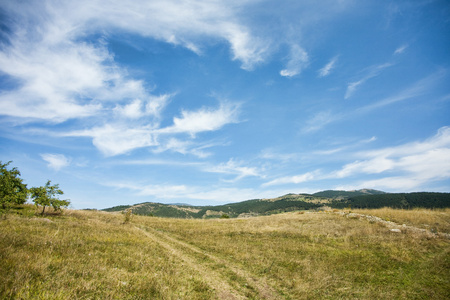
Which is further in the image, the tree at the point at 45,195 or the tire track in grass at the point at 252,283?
the tree at the point at 45,195

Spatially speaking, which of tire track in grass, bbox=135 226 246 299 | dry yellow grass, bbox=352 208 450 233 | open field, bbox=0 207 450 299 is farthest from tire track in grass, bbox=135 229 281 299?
dry yellow grass, bbox=352 208 450 233

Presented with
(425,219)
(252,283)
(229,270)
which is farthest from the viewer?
(425,219)

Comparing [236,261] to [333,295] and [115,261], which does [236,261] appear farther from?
[115,261]

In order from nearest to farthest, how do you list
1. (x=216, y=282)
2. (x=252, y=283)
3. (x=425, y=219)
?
1. (x=216, y=282)
2. (x=252, y=283)
3. (x=425, y=219)

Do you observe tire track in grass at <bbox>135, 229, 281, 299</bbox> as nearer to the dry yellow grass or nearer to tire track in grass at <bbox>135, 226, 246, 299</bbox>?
tire track in grass at <bbox>135, 226, 246, 299</bbox>

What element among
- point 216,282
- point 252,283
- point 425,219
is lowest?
point 252,283

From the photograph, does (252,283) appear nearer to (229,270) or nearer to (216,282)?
(216,282)

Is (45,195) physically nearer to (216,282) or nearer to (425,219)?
(216,282)

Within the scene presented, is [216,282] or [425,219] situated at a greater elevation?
[425,219]

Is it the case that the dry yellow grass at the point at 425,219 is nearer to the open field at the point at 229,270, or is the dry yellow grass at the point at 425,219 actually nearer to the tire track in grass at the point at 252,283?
the open field at the point at 229,270

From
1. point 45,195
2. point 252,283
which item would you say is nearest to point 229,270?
point 252,283

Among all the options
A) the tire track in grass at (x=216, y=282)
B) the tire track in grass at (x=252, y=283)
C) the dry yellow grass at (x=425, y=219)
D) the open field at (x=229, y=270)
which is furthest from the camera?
the dry yellow grass at (x=425, y=219)

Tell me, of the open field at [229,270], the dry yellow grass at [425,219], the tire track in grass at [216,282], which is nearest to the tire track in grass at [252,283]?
the open field at [229,270]

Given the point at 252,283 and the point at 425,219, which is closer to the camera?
the point at 252,283
